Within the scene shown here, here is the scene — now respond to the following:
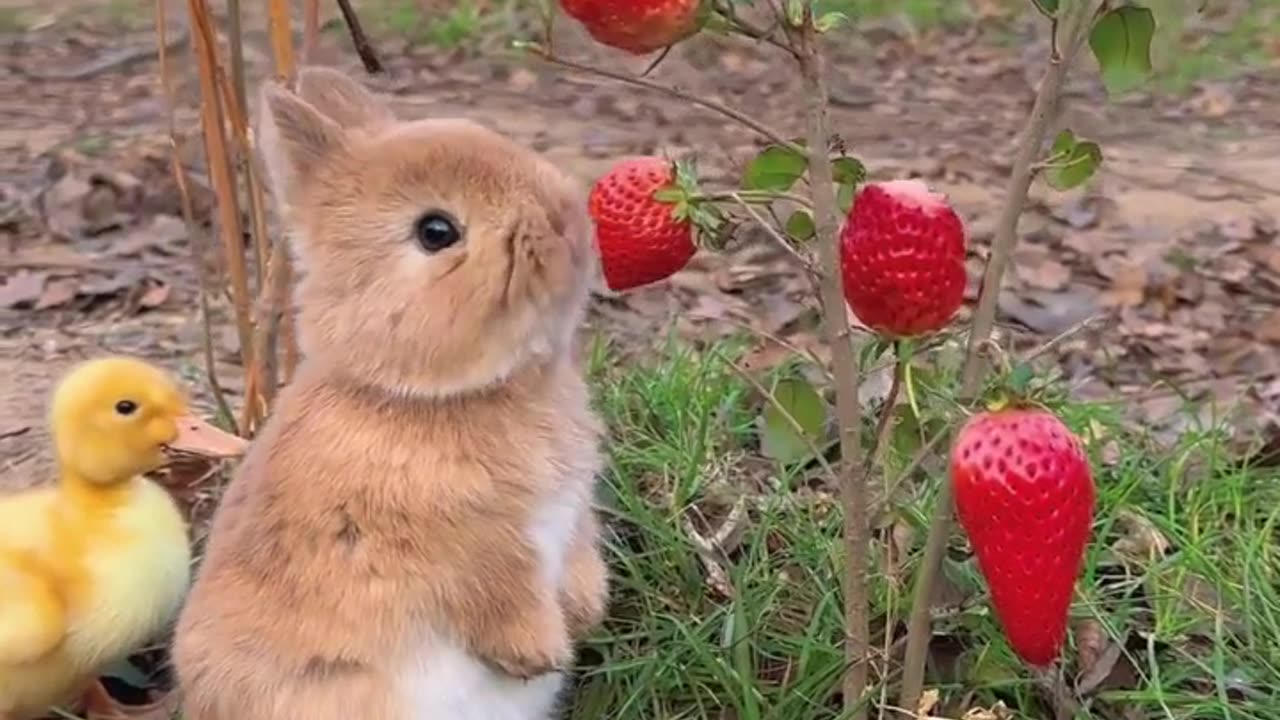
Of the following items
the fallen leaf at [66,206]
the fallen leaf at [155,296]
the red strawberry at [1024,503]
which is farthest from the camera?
the fallen leaf at [66,206]

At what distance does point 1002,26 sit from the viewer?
6691mm

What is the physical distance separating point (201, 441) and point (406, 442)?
0.53 metres

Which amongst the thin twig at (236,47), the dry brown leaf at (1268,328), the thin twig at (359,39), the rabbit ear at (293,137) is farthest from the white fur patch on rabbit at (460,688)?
the dry brown leaf at (1268,328)

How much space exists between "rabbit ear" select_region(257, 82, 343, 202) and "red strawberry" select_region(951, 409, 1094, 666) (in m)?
0.59

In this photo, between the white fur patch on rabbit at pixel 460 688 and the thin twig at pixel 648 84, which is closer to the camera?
the thin twig at pixel 648 84

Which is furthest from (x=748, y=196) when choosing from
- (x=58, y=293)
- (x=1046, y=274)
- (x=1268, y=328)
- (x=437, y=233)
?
(x=58, y=293)

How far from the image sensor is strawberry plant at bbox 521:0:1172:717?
135 centimetres

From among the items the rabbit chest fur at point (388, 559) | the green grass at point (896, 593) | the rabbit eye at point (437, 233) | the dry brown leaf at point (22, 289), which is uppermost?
the rabbit eye at point (437, 233)

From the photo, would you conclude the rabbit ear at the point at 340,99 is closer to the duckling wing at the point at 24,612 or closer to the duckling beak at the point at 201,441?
the duckling beak at the point at 201,441

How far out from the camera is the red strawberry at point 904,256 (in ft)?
4.59

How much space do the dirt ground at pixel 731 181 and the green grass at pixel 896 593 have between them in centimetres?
22

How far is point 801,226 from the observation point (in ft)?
5.13

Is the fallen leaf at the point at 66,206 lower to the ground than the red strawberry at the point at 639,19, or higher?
lower

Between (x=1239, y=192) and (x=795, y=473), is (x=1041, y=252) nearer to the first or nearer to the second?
(x=1239, y=192)
